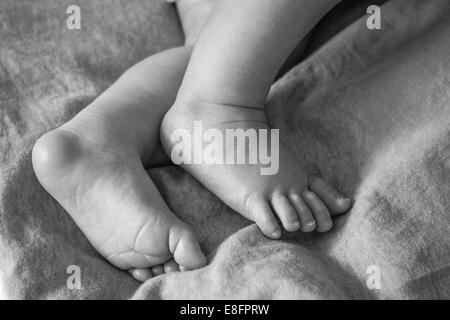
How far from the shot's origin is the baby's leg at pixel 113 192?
77 cm

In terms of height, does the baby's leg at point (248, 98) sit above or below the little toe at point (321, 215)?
above

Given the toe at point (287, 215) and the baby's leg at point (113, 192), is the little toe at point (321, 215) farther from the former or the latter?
the baby's leg at point (113, 192)

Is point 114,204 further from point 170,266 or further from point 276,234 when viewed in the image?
point 276,234

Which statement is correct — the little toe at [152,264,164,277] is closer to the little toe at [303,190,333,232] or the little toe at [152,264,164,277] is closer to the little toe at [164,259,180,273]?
the little toe at [164,259,180,273]

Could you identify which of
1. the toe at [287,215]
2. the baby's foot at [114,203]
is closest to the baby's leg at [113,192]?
the baby's foot at [114,203]

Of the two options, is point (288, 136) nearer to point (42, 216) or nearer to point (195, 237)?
point (195, 237)

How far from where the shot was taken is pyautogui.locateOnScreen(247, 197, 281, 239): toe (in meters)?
0.81

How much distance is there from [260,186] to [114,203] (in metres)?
0.19

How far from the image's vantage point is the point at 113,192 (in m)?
0.79

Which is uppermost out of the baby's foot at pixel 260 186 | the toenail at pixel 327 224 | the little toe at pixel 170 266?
the baby's foot at pixel 260 186
